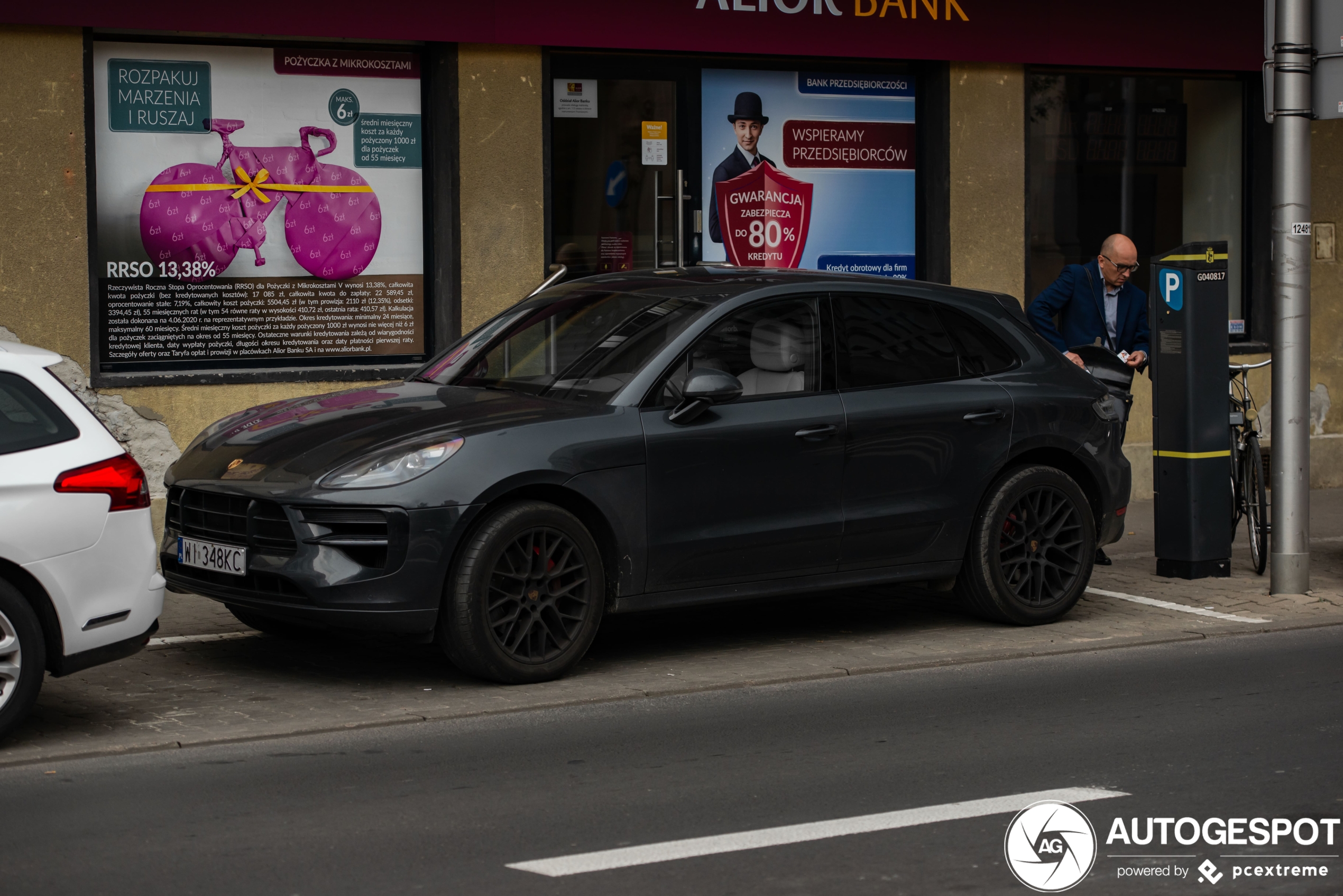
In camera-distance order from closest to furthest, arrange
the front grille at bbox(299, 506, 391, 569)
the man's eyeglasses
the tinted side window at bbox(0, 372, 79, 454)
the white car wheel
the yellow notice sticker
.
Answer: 1. the white car wheel
2. the tinted side window at bbox(0, 372, 79, 454)
3. the front grille at bbox(299, 506, 391, 569)
4. the man's eyeglasses
5. the yellow notice sticker

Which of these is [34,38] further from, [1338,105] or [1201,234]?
[1201,234]

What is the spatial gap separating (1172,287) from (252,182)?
5.74 meters

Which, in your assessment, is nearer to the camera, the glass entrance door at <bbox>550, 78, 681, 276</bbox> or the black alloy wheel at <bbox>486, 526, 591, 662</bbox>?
the black alloy wheel at <bbox>486, 526, 591, 662</bbox>

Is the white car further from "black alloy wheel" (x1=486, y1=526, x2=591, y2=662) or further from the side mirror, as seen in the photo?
the side mirror

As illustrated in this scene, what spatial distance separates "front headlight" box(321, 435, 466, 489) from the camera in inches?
274

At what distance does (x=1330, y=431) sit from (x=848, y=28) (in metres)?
5.37

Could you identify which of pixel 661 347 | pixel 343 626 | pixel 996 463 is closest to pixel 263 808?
pixel 343 626

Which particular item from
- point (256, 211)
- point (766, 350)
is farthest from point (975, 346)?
point (256, 211)

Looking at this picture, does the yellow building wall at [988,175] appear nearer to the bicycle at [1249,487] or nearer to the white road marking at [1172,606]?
the bicycle at [1249,487]

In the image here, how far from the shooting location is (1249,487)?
34.2 feet

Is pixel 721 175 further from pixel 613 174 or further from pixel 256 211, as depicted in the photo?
pixel 256 211

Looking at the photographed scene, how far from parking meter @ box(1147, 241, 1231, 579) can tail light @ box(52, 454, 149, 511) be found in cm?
587

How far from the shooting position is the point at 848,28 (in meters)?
13.0

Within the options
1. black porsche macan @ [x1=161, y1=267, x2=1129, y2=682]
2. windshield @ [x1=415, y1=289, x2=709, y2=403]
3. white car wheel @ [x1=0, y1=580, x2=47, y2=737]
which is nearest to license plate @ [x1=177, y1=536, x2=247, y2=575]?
black porsche macan @ [x1=161, y1=267, x2=1129, y2=682]
